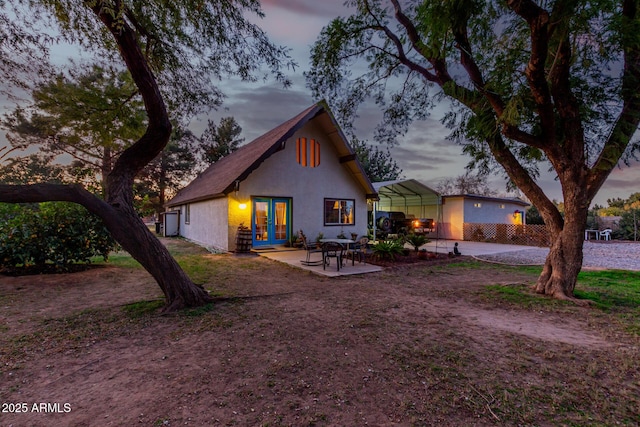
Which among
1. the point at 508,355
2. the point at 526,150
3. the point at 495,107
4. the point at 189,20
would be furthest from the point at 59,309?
the point at 526,150

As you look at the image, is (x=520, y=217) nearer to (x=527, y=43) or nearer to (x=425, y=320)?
(x=527, y=43)

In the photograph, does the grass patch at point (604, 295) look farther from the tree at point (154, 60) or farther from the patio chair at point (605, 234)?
the patio chair at point (605, 234)

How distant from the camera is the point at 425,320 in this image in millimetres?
4688

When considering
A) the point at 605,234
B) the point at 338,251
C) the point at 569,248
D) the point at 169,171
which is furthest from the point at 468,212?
the point at 169,171

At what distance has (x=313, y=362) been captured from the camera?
325 cm

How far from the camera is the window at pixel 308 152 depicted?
13836mm

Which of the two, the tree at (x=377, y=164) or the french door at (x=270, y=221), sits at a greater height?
the tree at (x=377, y=164)

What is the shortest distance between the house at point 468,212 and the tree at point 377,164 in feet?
37.6

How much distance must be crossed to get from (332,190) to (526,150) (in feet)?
29.8

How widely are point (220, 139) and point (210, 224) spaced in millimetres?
20489

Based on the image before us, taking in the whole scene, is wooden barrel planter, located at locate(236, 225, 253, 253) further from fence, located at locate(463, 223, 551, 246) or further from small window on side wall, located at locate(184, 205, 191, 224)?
fence, located at locate(463, 223, 551, 246)

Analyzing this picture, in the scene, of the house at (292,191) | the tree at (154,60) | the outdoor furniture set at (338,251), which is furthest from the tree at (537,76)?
the house at (292,191)

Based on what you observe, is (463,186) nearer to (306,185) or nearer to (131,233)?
(306,185)

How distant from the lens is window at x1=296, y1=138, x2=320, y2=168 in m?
13.8
